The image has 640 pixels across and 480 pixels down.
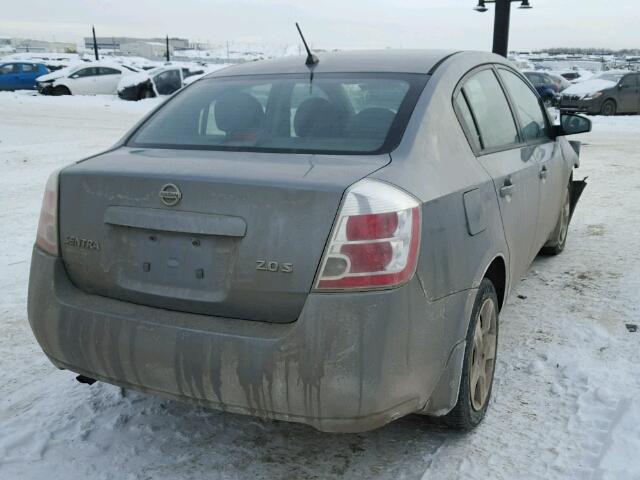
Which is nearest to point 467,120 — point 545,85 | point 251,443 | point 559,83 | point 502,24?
point 251,443

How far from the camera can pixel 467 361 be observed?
272cm

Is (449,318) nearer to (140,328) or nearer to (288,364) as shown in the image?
(288,364)

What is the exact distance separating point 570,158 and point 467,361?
2939 mm

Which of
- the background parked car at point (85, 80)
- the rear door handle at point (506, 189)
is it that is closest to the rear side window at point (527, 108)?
the rear door handle at point (506, 189)

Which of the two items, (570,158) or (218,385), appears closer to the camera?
(218,385)

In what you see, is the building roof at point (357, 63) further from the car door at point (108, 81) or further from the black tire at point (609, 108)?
the car door at point (108, 81)

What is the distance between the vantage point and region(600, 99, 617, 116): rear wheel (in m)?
19.6

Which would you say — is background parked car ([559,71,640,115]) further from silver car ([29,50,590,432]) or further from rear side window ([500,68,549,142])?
silver car ([29,50,590,432])

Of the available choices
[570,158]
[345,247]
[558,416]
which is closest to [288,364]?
[345,247]

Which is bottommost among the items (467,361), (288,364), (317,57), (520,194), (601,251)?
(601,251)

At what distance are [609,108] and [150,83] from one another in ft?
50.9

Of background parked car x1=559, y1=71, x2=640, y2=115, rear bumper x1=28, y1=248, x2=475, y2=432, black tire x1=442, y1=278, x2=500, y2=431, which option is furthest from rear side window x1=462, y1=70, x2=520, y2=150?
background parked car x1=559, y1=71, x2=640, y2=115

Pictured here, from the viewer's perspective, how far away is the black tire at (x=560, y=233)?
5211mm

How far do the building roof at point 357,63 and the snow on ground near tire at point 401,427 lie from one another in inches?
65.1
